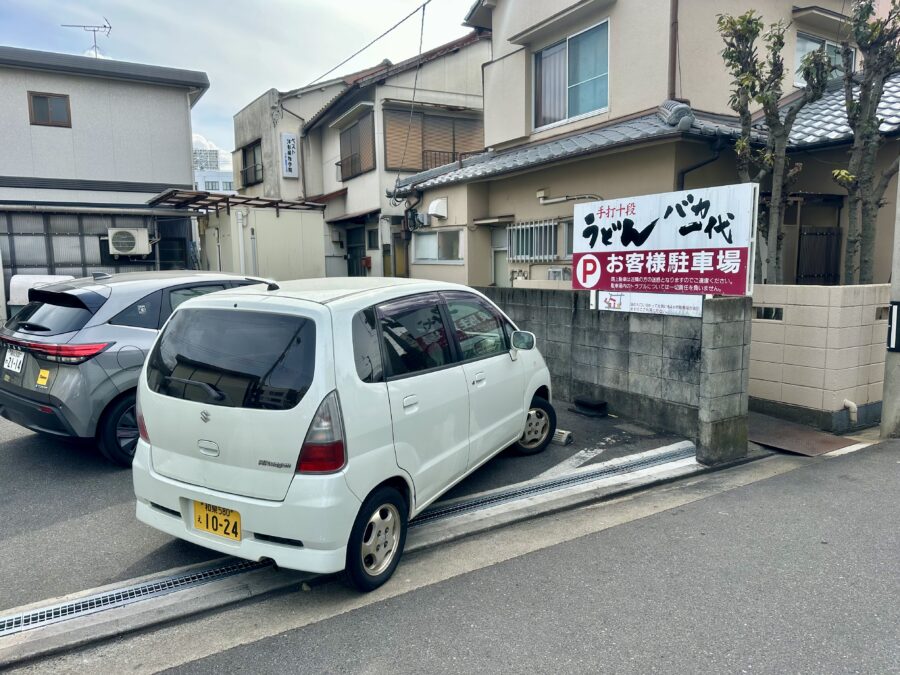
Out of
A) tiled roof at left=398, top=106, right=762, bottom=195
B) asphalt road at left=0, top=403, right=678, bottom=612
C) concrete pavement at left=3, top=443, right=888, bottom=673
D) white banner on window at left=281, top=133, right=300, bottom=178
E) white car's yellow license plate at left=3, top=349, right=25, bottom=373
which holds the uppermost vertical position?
white banner on window at left=281, top=133, right=300, bottom=178

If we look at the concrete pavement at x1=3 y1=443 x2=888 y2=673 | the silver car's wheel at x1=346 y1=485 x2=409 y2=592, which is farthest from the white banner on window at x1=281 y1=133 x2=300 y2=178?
the silver car's wheel at x1=346 y1=485 x2=409 y2=592

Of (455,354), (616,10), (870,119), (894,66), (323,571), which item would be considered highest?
(616,10)

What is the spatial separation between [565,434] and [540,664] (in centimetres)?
326

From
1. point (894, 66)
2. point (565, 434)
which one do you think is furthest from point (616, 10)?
point (565, 434)

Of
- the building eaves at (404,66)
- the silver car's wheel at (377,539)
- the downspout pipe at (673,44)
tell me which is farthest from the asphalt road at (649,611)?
the building eaves at (404,66)

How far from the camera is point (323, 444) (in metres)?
2.99

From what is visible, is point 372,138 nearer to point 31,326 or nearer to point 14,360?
point 31,326

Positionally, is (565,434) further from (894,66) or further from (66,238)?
(66,238)

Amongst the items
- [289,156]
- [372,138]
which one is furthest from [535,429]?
[289,156]

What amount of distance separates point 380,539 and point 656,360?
3.83 metres

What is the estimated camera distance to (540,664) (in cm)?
271

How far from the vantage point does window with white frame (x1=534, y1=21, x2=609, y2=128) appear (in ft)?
32.7

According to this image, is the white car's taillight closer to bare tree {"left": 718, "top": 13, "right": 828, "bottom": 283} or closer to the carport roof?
bare tree {"left": 718, "top": 13, "right": 828, "bottom": 283}

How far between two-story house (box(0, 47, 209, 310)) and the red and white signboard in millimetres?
11826
